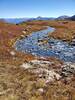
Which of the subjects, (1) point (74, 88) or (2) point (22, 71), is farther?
(2) point (22, 71)

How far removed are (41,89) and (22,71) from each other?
4631 millimetres

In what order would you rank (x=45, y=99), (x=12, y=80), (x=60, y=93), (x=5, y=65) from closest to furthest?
(x=45, y=99) < (x=60, y=93) < (x=12, y=80) < (x=5, y=65)

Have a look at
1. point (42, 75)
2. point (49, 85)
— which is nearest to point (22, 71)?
point (42, 75)

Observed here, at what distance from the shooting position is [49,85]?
55.2 ft

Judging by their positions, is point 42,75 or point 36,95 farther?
point 42,75

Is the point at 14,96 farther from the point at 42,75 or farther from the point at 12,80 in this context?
the point at 42,75

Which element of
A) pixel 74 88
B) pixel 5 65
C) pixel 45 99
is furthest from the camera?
pixel 5 65

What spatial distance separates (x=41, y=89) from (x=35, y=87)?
56cm

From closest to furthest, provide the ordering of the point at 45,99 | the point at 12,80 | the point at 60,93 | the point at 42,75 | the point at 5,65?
1. the point at 45,99
2. the point at 60,93
3. the point at 12,80
4. the point at 42,75
5. the point at 5,65

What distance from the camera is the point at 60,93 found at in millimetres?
15297

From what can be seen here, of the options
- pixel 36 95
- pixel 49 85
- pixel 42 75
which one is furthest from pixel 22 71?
pixel 36 95

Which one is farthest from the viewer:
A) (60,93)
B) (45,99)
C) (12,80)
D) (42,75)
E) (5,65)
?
(5,65)

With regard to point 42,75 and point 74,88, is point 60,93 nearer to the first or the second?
point 74,88

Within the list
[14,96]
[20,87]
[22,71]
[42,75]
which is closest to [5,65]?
[22,71]
